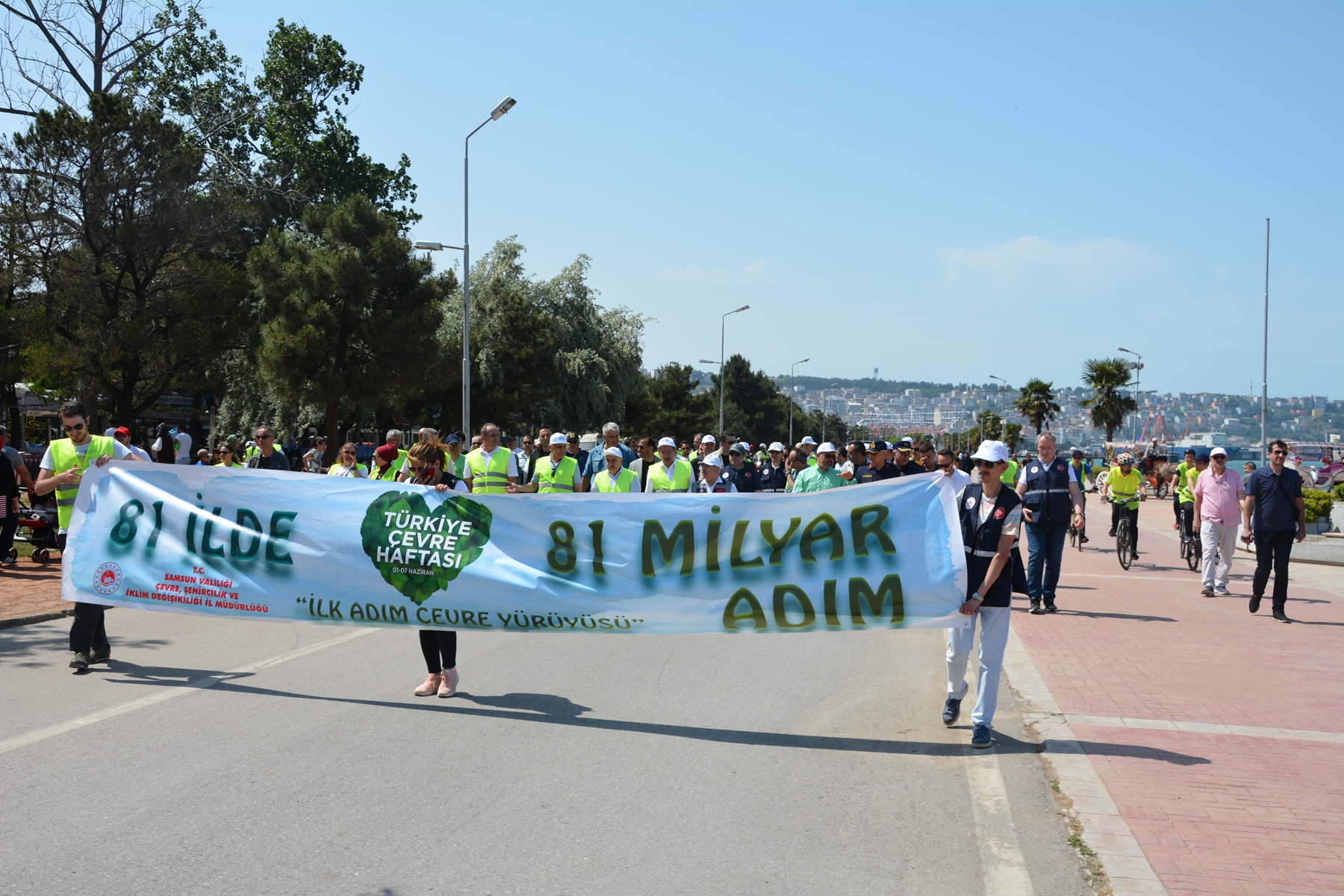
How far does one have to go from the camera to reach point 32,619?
10.5m

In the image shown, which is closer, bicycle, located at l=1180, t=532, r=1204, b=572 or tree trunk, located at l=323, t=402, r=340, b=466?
bicycle, located at l=1180, t=532, r=1204, b=572

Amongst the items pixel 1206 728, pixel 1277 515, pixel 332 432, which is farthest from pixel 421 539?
pixel 332 432

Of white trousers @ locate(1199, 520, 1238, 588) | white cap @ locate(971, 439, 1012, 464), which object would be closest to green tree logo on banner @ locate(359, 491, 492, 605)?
white cap @ locate(971, 439, 1012, 464)

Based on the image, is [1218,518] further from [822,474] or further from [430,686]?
[430,686]

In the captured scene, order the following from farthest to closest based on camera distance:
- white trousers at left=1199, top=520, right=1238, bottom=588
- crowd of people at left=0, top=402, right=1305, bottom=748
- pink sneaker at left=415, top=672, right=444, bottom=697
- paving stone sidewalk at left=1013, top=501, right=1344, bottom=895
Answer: white trousers at left=1199, top=520, right=1238, bottom=588, pink sneaker at left=415, top=672, right=444, bottom=697, crowd of people at left=0, top=402, right=1305, bottom=748, paving stone sidewalk at left=1013, top=501, right=1344, bottom=895

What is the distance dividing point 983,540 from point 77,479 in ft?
22.5

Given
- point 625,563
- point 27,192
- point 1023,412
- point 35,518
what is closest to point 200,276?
Result: point 27,192

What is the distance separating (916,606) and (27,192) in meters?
31.3

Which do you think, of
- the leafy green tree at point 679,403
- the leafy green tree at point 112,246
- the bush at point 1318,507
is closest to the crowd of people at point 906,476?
the bush at point 1318,507

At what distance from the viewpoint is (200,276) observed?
31625 mm

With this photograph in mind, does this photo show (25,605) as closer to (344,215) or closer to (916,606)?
(916,606)

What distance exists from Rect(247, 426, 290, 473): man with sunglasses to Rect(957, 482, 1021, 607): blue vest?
8433 mm

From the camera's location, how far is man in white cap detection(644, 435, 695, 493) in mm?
11703

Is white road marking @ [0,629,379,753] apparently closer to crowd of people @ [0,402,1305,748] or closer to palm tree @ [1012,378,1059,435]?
crowd of people @ [0,402,1305,748]
